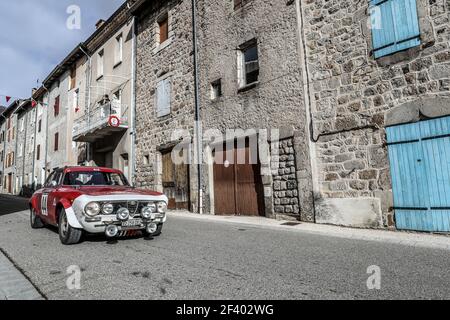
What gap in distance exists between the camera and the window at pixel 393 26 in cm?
651

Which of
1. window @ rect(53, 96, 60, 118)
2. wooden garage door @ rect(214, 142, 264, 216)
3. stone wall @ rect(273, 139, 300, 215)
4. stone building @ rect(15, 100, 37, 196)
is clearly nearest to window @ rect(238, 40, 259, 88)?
wooden garage door @ rect(214, 142, 264, 216)

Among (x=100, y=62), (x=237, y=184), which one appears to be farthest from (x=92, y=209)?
(x=100, y=62)

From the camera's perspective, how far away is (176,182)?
12.6 metres

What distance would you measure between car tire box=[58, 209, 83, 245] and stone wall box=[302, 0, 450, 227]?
554cm

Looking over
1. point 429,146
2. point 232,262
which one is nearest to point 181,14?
point 429,146

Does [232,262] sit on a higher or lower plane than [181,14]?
lower

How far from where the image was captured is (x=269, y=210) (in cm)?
898

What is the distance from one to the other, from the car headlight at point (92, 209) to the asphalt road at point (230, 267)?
549 millimetres

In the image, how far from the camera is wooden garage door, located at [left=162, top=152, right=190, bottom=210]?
39.8 ft

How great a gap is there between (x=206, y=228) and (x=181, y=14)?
9.67 m

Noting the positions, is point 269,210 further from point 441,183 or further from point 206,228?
point 441,183

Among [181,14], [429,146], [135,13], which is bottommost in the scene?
[429,146]

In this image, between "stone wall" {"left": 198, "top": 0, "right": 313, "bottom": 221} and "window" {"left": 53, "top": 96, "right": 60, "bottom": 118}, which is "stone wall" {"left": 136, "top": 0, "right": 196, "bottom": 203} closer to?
"stone wall" {"left": 198, "top": 0, "right": 313, "bottom": 221}

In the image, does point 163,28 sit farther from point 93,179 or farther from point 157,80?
point 93,179
